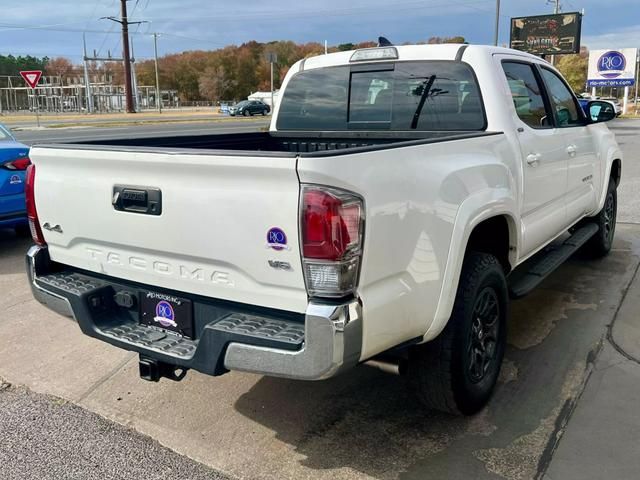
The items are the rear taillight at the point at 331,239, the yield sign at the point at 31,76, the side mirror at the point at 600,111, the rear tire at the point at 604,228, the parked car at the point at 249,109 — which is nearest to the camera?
the rear taillight at the point at 331,239

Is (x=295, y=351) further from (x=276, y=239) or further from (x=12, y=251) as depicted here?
(x=12, y=251)

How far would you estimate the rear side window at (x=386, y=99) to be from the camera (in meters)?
3.98

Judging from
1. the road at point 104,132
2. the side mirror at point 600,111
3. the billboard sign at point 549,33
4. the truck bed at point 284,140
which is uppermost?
the billboard sign at point 549,33

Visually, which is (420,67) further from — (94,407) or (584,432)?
(94,407)

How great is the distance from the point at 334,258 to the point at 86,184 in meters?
1.40

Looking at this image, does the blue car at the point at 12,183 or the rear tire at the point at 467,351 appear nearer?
the rear tire at the point at 467,351

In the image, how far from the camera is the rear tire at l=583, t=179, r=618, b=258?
241 inches

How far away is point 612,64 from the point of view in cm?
5125

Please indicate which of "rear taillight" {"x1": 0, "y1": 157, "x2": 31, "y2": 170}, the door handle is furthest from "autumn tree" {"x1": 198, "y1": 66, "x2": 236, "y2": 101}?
the door handle

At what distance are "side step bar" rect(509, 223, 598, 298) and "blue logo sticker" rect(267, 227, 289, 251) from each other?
195 centimetres

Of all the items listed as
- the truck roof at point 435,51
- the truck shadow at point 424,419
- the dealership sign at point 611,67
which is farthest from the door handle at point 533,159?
the dealership sign at point 611,67

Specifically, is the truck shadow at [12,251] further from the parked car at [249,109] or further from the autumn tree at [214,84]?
the autumn tree at [214,84]

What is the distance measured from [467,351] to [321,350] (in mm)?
1095

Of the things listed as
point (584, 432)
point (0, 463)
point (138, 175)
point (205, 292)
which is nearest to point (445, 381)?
point (584, 432)
